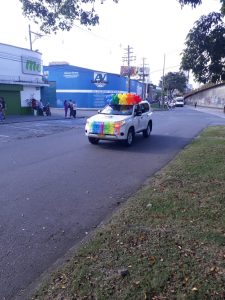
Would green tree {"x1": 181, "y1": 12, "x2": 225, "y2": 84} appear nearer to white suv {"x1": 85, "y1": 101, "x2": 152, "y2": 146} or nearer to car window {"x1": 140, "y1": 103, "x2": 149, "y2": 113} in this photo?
white suv {"x1": 85, "y1": 101, "x2": 152, "y2": 146}

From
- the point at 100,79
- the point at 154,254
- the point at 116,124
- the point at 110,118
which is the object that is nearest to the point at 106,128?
the point at 116,124

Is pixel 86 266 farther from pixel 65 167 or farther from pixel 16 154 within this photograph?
pixel 16 154

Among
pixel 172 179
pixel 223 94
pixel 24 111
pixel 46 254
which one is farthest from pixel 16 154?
pixel 223 94

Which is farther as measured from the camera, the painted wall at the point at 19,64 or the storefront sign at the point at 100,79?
the storefront sign at the point at 100,79

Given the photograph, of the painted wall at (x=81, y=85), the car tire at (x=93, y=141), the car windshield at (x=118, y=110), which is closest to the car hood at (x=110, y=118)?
the car windshield at (x=118, y=110)

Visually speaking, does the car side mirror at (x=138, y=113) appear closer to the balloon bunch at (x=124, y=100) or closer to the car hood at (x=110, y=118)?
the balloon bunch at (x=124, y=100)

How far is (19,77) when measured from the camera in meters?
29.9

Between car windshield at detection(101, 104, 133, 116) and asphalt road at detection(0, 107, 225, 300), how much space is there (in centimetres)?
144

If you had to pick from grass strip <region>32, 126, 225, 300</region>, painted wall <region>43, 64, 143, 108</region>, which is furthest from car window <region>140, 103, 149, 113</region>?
painted wall <region>43, 64, 143, 108</region>

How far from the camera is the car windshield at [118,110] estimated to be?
43.6ft

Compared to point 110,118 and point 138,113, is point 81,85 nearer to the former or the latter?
point 138,113

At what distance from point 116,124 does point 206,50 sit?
4.91 metres

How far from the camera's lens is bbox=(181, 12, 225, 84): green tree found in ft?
25.5

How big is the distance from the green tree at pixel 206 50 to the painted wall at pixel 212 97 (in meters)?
42.7
